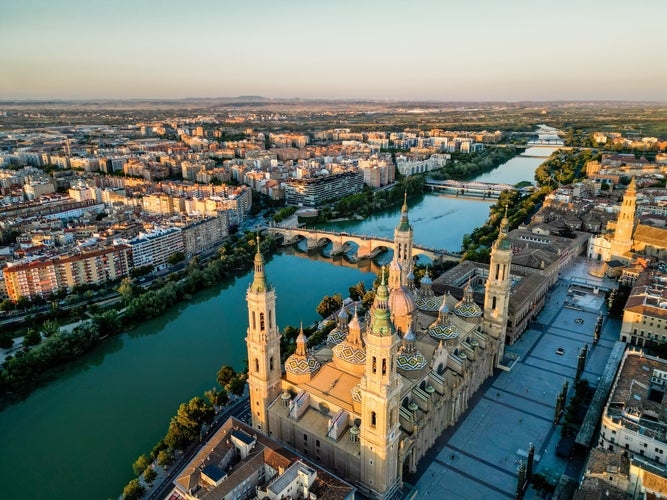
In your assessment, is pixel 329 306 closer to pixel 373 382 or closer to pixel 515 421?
pixel 515 421

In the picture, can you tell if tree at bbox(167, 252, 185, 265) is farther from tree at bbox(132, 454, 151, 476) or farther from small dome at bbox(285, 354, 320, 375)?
small dome at bbox(285, 354, 320, 375)

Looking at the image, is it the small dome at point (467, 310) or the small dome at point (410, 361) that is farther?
the small dome at point (467, 310)

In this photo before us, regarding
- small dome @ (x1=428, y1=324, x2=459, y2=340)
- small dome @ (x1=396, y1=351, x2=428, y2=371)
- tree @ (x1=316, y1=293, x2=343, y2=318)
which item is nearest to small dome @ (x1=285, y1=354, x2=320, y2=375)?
small dome @ (x1=396, y1=351, x2=428, y2=371)

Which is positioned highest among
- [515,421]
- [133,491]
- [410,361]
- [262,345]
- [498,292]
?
[262,345]

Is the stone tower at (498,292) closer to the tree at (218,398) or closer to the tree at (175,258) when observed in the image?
the tree at (218,398)

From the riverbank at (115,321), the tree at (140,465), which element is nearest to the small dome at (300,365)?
the tree at (140,465)

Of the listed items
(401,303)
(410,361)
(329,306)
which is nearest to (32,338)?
(329,306)
